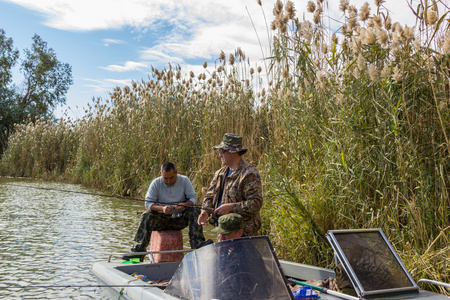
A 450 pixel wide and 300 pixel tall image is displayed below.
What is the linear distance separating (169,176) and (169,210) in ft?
1.51

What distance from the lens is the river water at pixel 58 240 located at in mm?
5137

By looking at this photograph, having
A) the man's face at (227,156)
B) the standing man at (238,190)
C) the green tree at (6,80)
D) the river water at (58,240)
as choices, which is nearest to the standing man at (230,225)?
the standing man at (238,190)

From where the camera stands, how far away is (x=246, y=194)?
15.9ft

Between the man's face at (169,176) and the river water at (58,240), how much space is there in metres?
1.36

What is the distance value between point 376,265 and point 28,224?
280 inches

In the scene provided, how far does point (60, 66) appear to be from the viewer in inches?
1604

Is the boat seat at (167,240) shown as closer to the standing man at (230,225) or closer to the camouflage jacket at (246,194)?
the camouflage jacket at (246,194)

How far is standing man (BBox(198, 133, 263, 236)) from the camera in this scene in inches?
188

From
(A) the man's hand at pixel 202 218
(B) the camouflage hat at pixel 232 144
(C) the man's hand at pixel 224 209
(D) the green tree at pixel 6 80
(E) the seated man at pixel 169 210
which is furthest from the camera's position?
Answer: (D) the green tree at pixel 6 80

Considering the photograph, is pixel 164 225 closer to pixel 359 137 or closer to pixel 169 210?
pixel 169 210

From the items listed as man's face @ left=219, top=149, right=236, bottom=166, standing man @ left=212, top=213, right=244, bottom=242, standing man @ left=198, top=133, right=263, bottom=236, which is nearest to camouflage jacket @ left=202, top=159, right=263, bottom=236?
standing man @ left=198, top=133, right=263, bottom=236

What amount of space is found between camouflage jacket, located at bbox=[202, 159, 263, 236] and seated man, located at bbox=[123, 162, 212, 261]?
Answer: 98cm

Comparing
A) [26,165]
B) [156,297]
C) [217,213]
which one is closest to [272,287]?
[156,297]

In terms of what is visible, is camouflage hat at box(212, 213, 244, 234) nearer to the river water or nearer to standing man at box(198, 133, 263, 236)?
standing man at box(198, 133, 263, 236)
